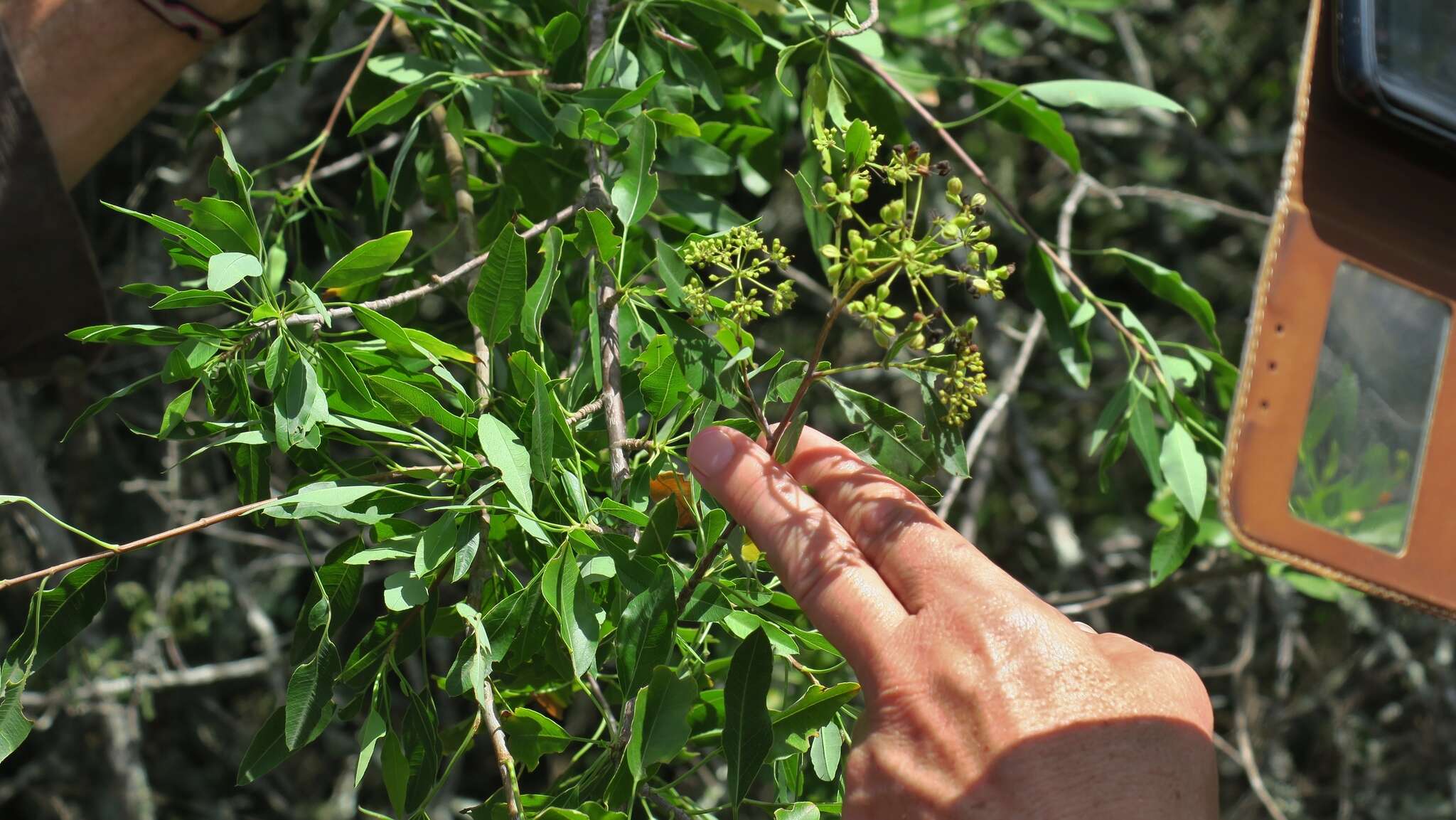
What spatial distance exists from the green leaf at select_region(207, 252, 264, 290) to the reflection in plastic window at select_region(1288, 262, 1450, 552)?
2.82 feet

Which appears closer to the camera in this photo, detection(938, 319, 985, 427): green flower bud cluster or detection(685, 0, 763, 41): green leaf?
detection(938, 319, 985, 427): green flower bud cluster

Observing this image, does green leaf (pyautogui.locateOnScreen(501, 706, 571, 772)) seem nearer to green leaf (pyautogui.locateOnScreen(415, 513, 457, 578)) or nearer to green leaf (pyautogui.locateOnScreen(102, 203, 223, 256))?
green leaf (pyautogui.locateOnScreen(415, 513, 457, 578))

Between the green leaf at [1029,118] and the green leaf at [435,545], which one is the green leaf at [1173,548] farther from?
the green leaf at [435,545]

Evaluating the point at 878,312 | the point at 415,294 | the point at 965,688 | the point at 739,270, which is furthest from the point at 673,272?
the point at 965,688

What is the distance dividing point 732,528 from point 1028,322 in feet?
6.65

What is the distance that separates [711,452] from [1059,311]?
669 millimetres

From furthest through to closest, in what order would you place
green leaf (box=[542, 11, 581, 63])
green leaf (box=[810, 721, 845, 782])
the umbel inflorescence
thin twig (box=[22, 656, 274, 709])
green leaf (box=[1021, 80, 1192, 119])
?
thin twig (box=[22, 656, 274, 709]), green leaf (box=[1021, 80, 1192, 119]), green leaf (box=[542, 11, 581, 63]), green leaf (box=[810, 721, 845, 782]), the umbel inflorescence

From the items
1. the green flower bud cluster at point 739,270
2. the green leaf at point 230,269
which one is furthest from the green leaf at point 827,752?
the green leaf at point 230,269

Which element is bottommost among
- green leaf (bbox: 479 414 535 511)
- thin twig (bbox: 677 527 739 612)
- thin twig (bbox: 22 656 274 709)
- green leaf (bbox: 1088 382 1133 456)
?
thin twig (bbox: 22 656 274 709)

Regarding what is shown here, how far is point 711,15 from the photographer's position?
1108mm

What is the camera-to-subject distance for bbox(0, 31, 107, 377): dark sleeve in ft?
4.25

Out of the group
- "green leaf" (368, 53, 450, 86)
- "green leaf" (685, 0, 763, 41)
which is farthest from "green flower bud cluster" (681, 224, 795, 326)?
"green leaf" (368, 53, 450, 86)

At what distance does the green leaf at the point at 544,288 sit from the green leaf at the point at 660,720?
0.30 meters

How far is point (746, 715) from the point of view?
848mm
